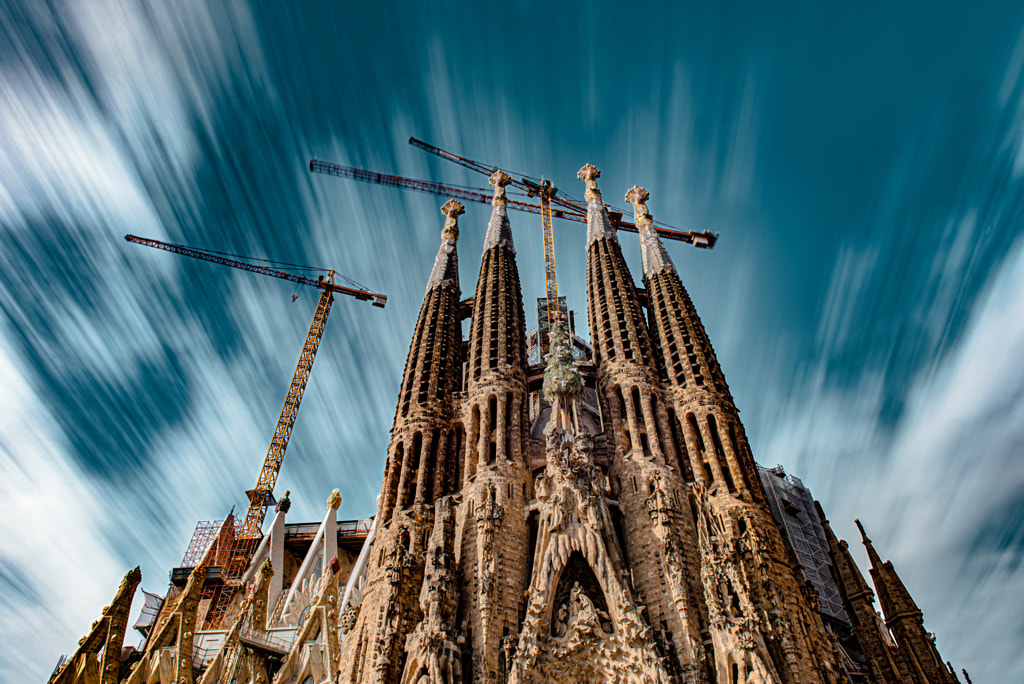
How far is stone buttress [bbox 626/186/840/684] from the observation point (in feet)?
70.1

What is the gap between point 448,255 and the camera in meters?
41.9

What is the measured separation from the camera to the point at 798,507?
1529 inches

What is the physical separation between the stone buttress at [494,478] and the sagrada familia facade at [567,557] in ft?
0.32

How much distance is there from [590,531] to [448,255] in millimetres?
22080

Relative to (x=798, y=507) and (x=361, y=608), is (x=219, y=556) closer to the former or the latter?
(x=361, y=608)

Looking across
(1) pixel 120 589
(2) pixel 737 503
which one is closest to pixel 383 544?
(1) pixel 120 589

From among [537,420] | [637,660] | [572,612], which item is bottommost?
[637,660]

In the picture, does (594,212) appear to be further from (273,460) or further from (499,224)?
(273,460)

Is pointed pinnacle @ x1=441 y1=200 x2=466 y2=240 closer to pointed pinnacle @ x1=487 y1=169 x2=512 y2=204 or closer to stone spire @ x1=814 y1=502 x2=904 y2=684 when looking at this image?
pointed pinnacle @ x1=487 y1=169 x2=512 y2=204

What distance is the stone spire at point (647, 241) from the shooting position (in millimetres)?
38781

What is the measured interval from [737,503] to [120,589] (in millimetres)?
23951

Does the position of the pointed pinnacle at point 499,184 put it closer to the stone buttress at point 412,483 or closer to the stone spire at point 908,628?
the stone buttress at point 412,483

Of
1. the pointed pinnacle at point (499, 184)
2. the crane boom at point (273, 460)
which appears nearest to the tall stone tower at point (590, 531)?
the pointed pinnacle at point (499, 184)

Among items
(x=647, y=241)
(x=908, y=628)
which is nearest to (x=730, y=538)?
(x=908, y=628)
